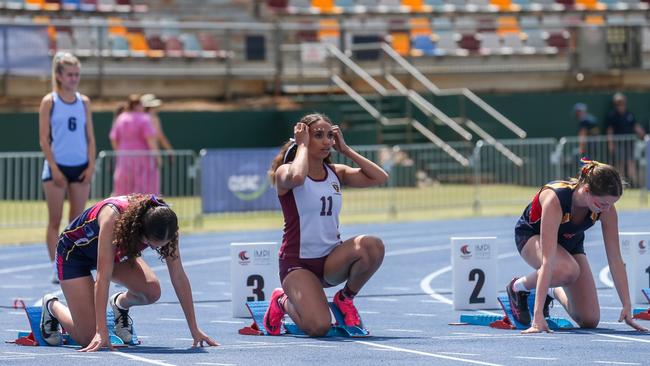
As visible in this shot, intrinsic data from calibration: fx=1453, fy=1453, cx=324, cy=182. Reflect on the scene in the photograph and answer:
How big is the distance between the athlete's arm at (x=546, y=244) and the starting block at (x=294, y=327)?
1.12m

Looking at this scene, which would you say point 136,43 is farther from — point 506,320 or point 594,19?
point 506,320

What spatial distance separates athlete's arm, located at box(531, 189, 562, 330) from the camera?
920cm

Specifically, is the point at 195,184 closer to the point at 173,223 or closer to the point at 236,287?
the point at 236,287

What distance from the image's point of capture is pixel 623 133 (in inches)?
1065

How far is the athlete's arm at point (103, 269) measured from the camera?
27.5ft

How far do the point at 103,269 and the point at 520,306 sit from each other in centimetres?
296

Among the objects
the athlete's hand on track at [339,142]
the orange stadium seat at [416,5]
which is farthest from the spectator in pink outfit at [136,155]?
the orange stadium seat at [416,5]

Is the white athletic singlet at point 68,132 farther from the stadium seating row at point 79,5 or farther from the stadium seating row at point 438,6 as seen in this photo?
the stadium seating row at point 438,6

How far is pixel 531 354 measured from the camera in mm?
8266

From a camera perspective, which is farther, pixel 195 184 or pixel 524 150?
pixel 524 150

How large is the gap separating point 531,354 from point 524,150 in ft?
51.2

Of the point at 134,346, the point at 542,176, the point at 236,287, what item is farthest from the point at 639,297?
the point at 542,176

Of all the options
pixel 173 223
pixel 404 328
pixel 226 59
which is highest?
pixel 226 59

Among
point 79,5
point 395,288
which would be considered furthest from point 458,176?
point 395,288
